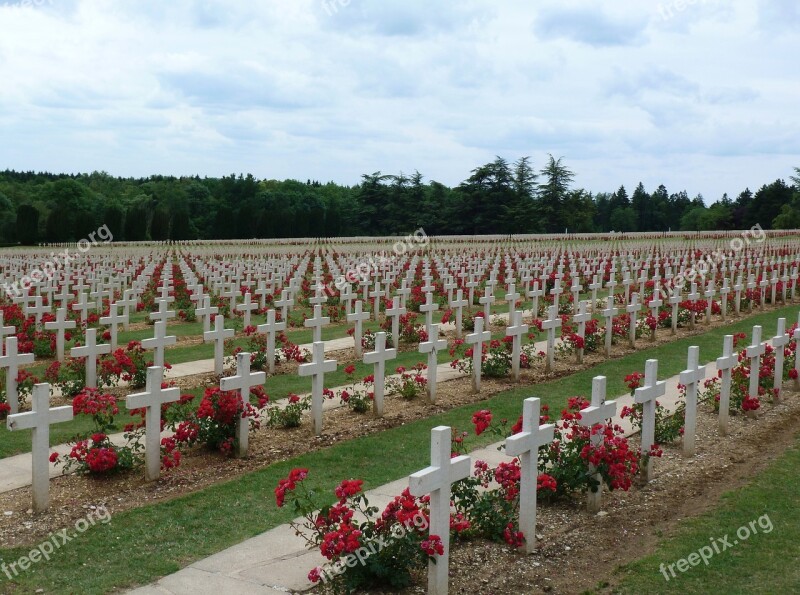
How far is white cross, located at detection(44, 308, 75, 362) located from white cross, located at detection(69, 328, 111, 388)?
8.36 ft

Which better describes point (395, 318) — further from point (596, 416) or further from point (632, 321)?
point (596, 416)

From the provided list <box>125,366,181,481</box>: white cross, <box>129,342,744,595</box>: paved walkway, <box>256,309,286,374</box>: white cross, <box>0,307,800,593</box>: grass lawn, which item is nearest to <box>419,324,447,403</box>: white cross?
<box>0,307,800,593</box>: grass lawn

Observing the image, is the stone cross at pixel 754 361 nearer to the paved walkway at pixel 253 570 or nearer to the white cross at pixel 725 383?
the white cross at pixel 725 383

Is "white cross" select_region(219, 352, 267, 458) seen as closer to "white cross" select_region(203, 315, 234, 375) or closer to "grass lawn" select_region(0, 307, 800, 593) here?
"grass lawn" select_region(0, 307, 800, 593)

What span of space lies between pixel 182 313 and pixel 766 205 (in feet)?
228

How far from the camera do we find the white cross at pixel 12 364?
8734 millimetres

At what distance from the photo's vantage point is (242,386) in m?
7.36

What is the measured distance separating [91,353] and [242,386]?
352 centimetres

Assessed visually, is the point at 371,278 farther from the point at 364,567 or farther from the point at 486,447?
the point at 364,567

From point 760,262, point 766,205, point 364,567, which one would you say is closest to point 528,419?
point 364,567

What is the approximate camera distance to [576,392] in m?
10.1

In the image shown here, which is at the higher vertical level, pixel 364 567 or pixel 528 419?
pixel 528 419

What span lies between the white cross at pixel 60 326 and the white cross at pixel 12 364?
3.44 metres

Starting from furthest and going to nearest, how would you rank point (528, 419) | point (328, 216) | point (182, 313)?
1. point (328, 216)
2. point (182, 313)
3. point (528, 419)
